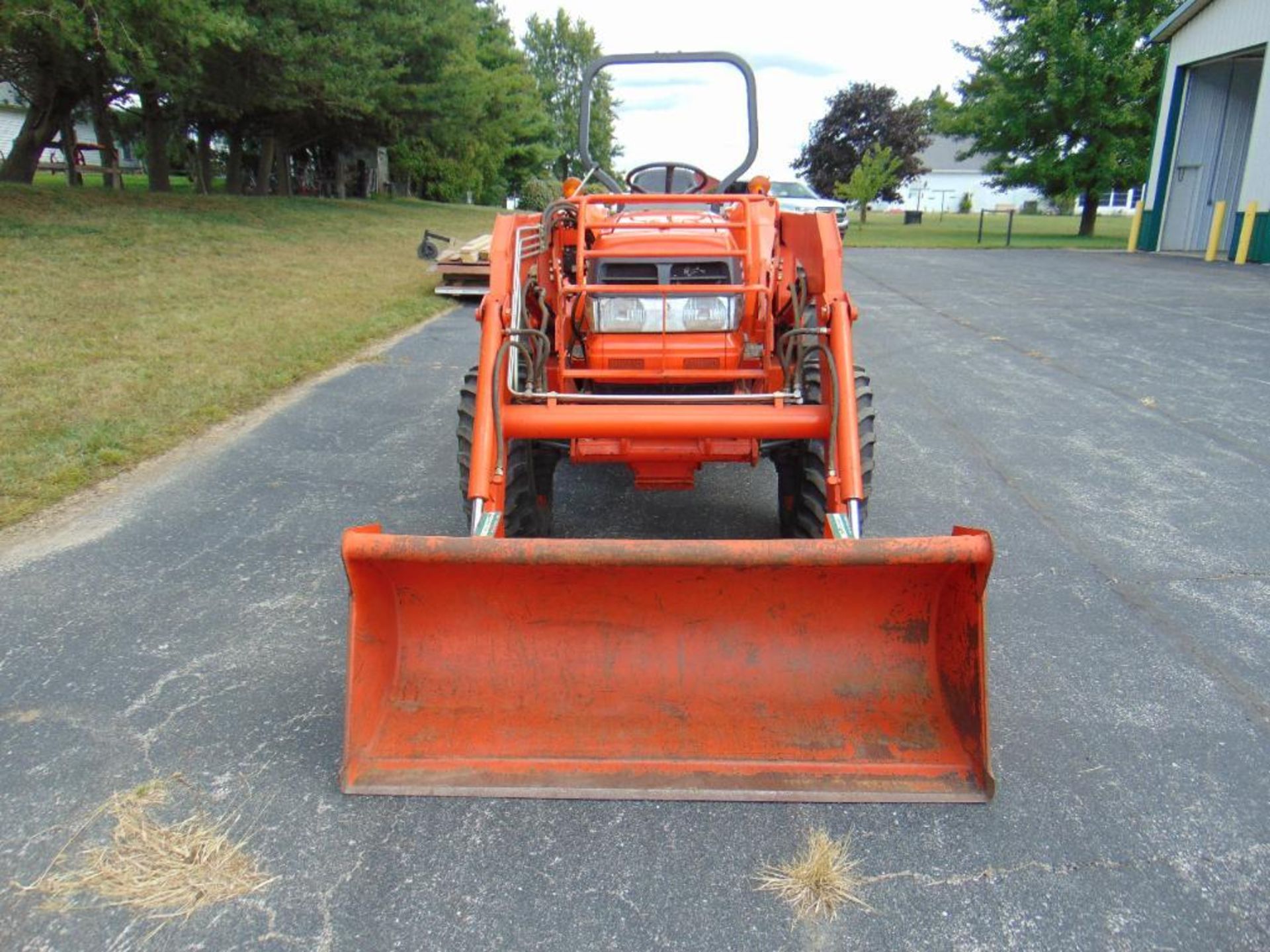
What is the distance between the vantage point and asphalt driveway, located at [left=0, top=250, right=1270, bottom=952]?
2.30 meters

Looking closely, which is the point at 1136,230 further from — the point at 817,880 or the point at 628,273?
the point at 817,880

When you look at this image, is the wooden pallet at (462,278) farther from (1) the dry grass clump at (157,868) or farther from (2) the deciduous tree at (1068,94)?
(2) the deciduous tree at (1068,94)

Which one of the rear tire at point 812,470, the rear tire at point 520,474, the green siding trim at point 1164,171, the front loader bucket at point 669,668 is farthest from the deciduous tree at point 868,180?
the front loader bucket at point 669,668

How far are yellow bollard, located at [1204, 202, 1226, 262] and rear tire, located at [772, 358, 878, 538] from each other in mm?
19925

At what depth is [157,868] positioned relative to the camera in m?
2.42

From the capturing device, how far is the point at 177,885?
93.1 inches

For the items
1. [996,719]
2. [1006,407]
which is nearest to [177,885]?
[996,719]

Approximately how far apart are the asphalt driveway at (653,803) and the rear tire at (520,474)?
43cm

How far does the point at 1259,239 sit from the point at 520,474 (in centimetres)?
2068

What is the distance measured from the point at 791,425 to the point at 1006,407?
14.8 feet

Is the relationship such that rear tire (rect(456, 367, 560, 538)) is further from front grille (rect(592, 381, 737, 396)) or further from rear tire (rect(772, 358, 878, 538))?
rear tire (rect(772, 358, 878, 538))

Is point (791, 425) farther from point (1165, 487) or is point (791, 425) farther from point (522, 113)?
point (522, 113)

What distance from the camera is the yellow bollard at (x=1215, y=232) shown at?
66.6 feet

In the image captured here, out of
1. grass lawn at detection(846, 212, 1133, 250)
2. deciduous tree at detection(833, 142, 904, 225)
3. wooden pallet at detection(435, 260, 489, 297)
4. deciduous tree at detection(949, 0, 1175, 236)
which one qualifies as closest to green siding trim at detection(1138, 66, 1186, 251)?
grass lawn at detection(846, 212, 1133, 250)
